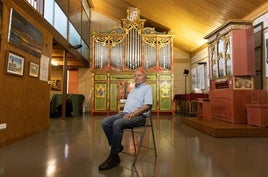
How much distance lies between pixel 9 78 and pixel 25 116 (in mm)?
801

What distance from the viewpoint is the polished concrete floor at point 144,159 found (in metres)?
2.02

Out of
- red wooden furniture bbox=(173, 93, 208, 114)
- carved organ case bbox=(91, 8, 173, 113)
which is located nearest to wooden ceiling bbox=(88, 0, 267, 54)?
carved organ case bbox=(91, 8, 173, 113)

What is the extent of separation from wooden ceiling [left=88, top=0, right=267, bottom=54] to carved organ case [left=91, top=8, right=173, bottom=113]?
2.00 ft

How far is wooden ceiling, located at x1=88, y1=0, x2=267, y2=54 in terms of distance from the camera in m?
5.66

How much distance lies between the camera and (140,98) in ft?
8.11

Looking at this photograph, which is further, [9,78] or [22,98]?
[22,98]

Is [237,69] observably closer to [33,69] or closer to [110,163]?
[110,163]

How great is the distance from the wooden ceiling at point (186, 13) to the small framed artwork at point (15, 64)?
4.83 meters

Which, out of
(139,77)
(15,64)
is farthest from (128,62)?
(139,77)

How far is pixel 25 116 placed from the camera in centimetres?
370

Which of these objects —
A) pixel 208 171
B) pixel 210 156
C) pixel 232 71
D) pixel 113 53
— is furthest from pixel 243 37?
pixel 113 53

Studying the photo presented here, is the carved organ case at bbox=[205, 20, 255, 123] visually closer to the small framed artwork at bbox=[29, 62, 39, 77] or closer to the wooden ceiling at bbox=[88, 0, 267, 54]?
the wooden ceiling at bbox=[88, 0, 267, 54]

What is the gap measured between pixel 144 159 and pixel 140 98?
696 mm

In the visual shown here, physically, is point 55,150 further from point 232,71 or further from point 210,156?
point 232,71
